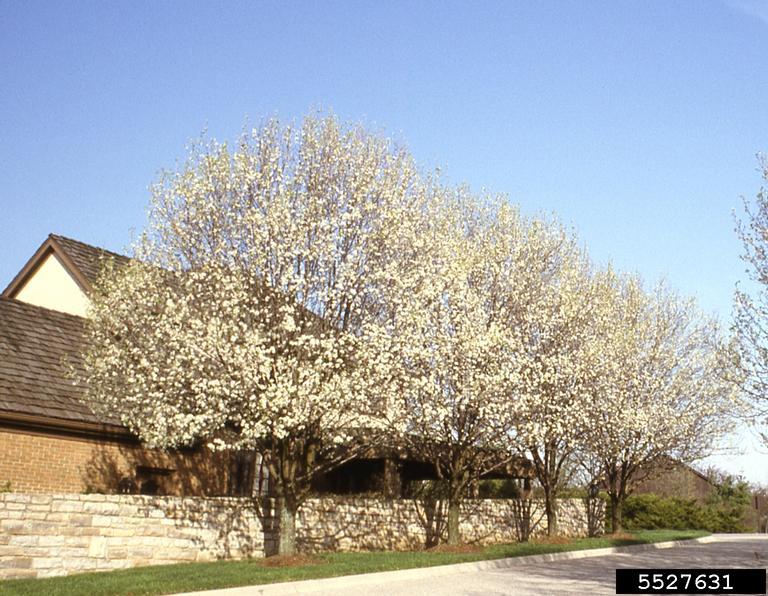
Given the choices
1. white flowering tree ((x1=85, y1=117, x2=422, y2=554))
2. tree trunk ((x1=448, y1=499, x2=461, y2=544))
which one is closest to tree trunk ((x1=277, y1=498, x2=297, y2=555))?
white flowering tree ((x1=85, y1=117, x2=422, y2=554))

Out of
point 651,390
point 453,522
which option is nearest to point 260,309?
point 453,522

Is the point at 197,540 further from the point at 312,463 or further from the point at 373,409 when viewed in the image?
the point at 373,409

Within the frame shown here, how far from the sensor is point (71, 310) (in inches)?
1090

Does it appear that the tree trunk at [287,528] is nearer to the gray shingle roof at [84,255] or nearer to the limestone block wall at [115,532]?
the limestone block wall at [115,532]

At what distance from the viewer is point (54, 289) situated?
28.5 metres

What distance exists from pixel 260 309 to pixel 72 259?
1181 centimetres

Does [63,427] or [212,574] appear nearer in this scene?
[212,574]

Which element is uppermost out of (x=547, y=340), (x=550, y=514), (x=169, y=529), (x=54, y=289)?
(x=54, y=289)

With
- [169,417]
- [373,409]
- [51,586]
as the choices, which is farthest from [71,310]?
[51,586]

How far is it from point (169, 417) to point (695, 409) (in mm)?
Result: 22769

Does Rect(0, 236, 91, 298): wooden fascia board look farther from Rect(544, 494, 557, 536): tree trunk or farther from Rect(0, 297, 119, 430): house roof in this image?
Rect(544, 494, 557, 536): tree trunk

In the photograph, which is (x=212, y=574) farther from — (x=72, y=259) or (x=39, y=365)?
(x=72, y=259)

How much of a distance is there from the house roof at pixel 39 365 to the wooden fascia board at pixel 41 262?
7.64 ft

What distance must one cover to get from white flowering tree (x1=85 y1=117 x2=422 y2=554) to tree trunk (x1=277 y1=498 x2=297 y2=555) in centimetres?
3
